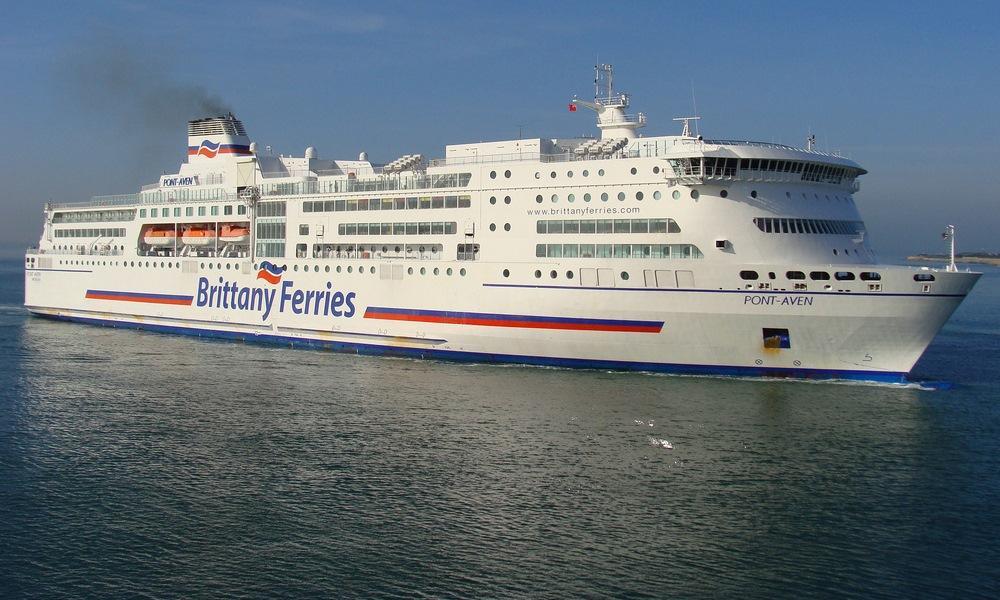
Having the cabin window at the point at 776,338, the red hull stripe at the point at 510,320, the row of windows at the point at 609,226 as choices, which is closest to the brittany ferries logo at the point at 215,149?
the red hull stripe at the point at 510,320

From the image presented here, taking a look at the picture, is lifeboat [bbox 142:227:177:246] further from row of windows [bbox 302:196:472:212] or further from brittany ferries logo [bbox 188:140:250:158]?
row of windows [bbox 302:196:472:212]

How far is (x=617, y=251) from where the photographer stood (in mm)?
33500

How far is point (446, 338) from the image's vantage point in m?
37.3

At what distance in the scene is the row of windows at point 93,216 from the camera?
5143cm

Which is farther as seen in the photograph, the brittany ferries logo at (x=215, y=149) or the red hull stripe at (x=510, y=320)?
the brittany ferries logo at (x=215, y=149)

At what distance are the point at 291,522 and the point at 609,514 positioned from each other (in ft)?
21.5

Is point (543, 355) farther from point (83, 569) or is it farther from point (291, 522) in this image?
point (83, 569)

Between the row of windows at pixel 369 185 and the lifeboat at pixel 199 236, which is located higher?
the row of windows at pixel 369 185

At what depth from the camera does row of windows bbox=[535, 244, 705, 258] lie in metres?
32.4

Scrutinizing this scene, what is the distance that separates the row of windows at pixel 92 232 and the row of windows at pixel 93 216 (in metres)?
0.59

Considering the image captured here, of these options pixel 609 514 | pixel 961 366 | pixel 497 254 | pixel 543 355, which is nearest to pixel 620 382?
pixel 543 355

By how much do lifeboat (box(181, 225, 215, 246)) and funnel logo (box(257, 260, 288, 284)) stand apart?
457 centimetres

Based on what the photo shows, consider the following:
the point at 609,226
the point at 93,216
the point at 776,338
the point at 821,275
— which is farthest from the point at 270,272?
the point at 821,275

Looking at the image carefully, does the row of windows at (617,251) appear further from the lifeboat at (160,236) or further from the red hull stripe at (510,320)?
the lifeboat at (160,236)
